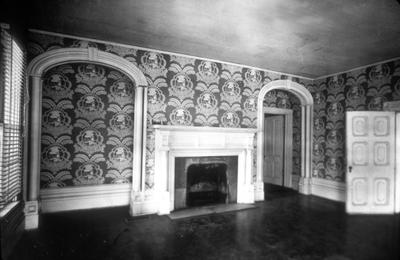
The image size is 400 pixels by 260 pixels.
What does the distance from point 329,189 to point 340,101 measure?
1.95 metres

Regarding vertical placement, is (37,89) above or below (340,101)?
below

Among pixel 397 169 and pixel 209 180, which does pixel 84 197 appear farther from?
pixel 397 169

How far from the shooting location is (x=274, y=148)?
6.39 metres

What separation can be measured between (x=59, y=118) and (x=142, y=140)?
1324 millimetres

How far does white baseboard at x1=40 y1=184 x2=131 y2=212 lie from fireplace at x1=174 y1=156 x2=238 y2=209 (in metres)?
1.08

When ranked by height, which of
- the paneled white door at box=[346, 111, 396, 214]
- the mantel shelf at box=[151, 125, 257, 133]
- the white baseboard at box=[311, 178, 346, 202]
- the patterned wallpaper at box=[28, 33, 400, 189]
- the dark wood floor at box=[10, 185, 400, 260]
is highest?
the patterned wallpaper at box=[28, 33, 400, 189]

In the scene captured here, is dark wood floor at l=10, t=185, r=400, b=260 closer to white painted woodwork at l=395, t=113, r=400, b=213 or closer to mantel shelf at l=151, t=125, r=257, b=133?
white painted woodwork at l=395, t=113, r=400, b=213

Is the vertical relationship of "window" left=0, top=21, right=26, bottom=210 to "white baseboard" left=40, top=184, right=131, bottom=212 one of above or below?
above

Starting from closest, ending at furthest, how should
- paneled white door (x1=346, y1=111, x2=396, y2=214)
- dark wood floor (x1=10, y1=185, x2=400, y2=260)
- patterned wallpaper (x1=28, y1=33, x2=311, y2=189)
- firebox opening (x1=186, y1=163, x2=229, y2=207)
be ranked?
dark wood floor (x1=10, y1=185, x2=400, y2=260)
patterned wallpaper (x1=28, y1=33, x2=311, y2=189)
paneled white door (x1=346, y1=111, x2=396, y2=214)
firebox opening (x1=186, y1=163, x2=229, y2=207)

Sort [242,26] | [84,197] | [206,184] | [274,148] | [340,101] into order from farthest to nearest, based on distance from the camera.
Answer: [274,148]
[340,101]
[206,184]
[84,197]
[242,26]

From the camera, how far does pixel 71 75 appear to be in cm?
373

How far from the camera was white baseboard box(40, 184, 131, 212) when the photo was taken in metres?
3.62

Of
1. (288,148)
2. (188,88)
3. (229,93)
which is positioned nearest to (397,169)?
(288,148)

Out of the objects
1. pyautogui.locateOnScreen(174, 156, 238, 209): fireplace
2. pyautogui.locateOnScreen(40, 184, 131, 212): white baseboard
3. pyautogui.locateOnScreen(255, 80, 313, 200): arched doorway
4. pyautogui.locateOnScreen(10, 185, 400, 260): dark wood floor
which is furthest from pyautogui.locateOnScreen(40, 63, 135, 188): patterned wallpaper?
pyautogui.locateOnScreen(255, 80, 313, 200): arched doorway
